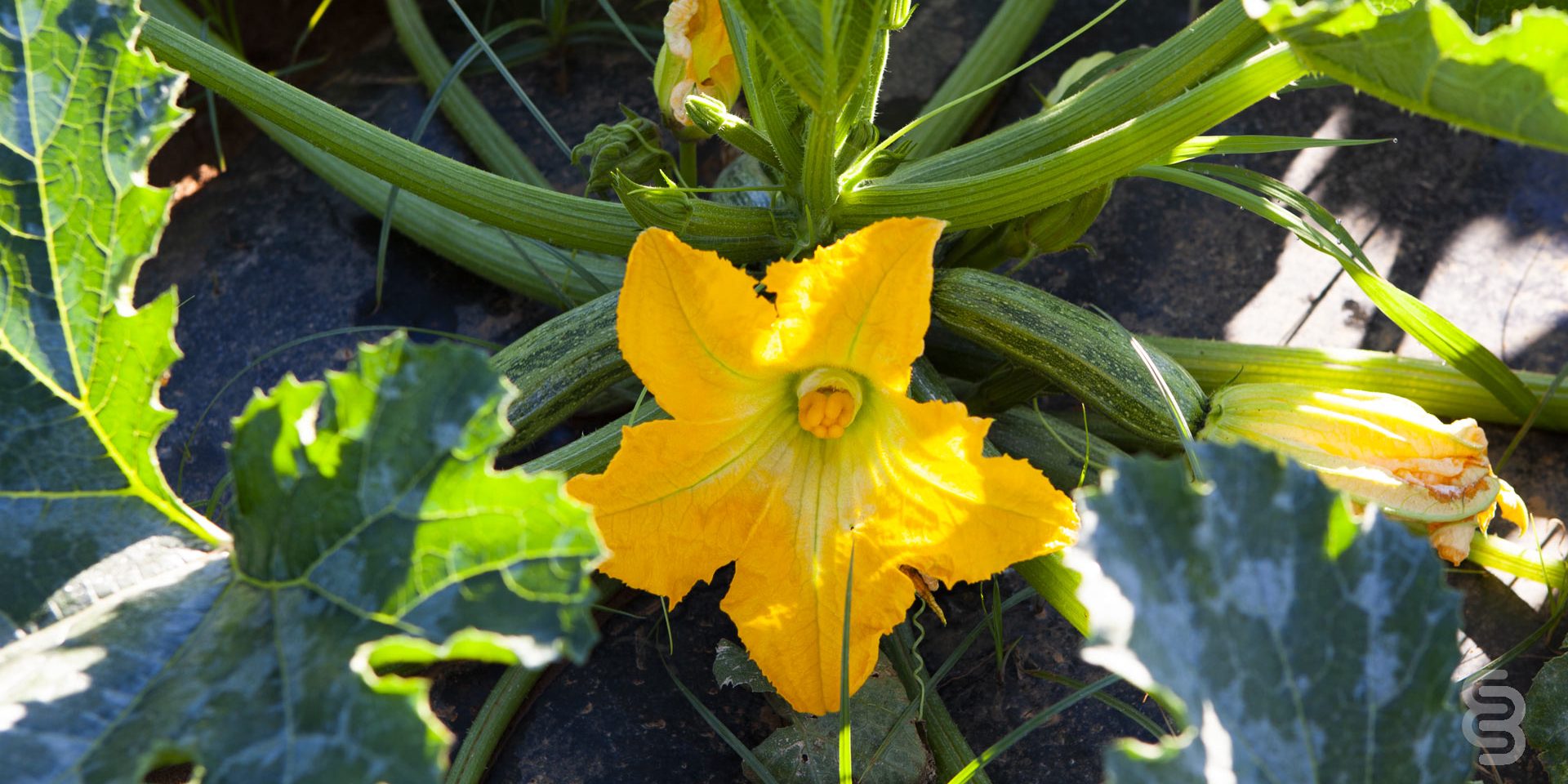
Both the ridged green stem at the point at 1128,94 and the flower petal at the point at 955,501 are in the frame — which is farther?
the ridged green stem at the point at 1128,94

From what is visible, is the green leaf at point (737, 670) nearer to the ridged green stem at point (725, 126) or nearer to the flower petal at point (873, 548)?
the flower petal at point (873, 548)

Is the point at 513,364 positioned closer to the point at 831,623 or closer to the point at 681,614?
the point at 681,614

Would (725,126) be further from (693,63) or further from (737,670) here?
(737,670)

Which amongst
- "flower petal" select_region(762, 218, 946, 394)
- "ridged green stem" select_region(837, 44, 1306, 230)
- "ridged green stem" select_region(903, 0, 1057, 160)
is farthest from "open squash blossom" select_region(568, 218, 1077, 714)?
"ridged green stem" select_region(903, 0, 1057, 160)

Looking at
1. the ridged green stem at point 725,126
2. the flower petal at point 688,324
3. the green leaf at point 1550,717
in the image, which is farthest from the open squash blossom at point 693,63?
the green leaf at point 1550,717

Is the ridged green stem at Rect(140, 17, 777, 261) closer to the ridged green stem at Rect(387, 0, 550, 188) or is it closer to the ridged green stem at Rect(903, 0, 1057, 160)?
the ridged green stem at Rect(387, 0, 550, 188)

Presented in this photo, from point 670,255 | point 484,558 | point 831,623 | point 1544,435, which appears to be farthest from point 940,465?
point 1544,435

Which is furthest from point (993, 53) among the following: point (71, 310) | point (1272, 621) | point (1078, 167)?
point (71, 310)
